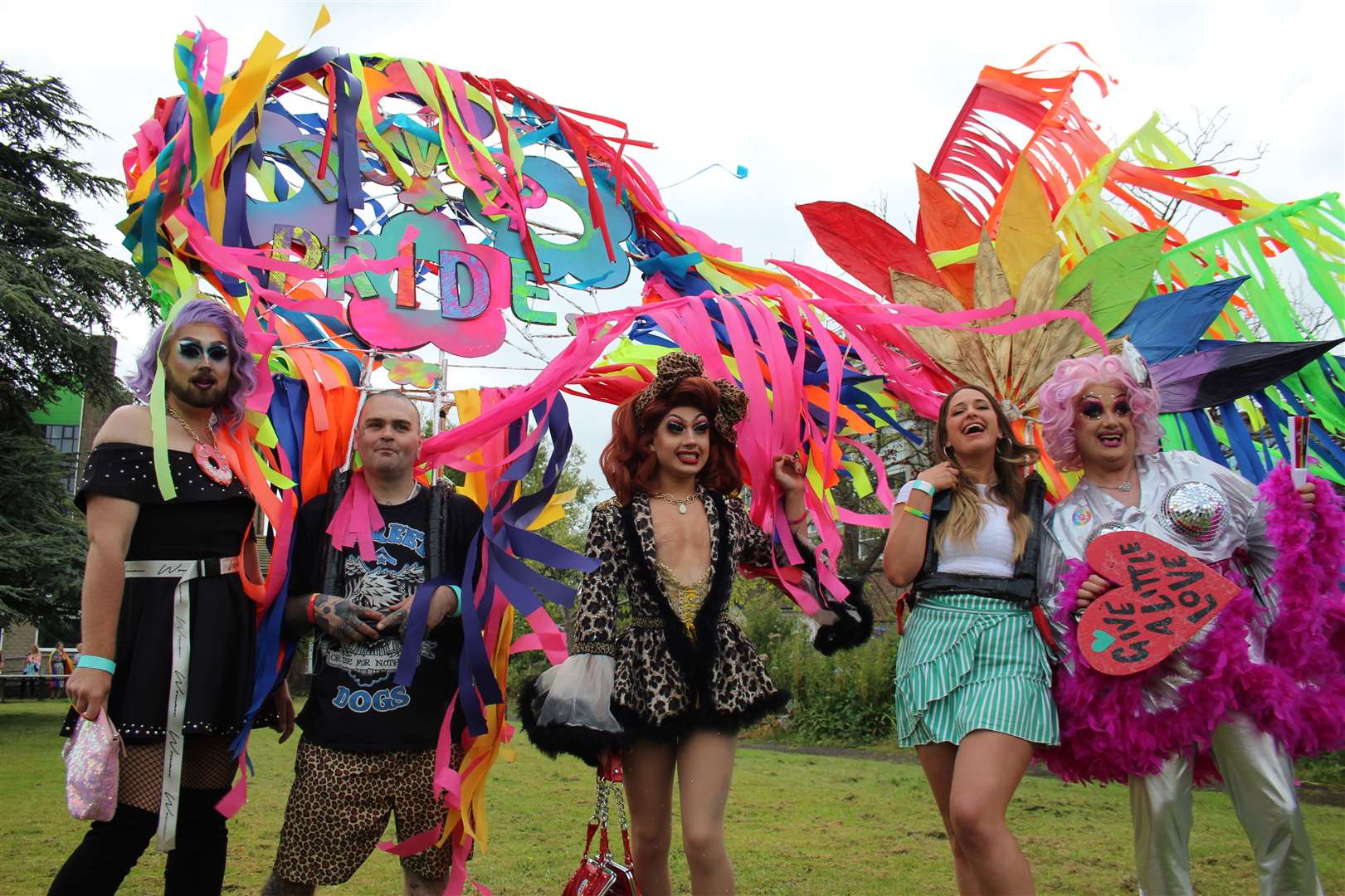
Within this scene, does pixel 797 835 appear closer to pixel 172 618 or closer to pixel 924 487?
pixel 924 487

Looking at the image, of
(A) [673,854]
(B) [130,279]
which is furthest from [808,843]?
(B) [130,279]

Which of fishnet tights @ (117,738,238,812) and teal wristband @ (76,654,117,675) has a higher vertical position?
teal wristband @ (76,654,117,675)

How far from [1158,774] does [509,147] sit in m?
2.85

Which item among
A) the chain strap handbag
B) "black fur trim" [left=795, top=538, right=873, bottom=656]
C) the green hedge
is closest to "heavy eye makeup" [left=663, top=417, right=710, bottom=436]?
"black fur trim" [left=795, top=538, right=873, bottom=656]

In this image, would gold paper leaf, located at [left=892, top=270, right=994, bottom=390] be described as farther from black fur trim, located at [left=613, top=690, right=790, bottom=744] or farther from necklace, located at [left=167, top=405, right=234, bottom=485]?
necklace, located at [left=167, top=405, right=234, bottom=485]

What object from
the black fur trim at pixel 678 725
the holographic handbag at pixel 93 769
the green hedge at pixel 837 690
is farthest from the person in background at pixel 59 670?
the black fur trim at pixel 678 725

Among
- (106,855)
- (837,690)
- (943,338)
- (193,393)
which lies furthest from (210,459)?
(837,690)

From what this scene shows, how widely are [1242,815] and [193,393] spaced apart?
2.73 metres

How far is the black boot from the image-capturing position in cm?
226

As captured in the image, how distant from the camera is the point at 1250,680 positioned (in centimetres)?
245

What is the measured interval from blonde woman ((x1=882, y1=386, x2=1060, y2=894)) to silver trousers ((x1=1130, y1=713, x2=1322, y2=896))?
281 millimetres

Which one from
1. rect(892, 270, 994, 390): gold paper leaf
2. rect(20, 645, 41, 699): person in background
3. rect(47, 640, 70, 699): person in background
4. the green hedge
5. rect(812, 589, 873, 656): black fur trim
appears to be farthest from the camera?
rect(47, 640, 70, 699): person in background

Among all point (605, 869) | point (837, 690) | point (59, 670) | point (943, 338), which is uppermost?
point (943, 338)

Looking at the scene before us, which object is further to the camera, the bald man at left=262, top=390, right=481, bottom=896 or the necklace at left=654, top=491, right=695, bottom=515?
the necklace at left=654, top=491, right=695, bottom=515
